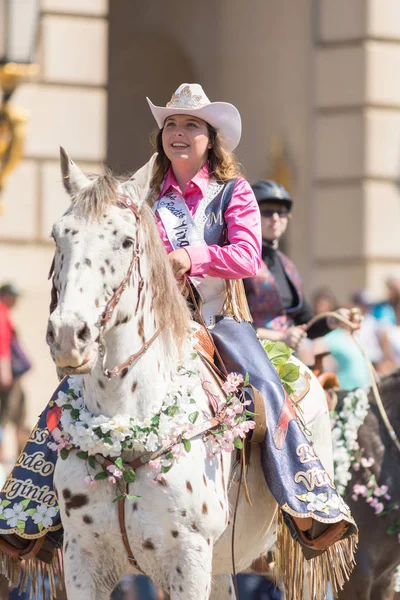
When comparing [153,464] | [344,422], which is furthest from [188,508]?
[344,422]

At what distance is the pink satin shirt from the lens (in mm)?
5684

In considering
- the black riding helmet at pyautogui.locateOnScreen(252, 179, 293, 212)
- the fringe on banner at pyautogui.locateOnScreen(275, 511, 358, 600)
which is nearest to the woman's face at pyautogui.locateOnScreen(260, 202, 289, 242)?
the black riding helmet at pyautogui.locateOnScreen(252, 179, 293, 212)

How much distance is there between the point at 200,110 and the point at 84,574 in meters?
1.98

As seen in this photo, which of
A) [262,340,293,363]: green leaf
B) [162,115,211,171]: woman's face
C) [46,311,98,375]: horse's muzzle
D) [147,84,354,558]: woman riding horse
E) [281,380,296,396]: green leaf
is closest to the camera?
[46,311,98,375]: horse's muzzle

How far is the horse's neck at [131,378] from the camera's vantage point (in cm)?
514

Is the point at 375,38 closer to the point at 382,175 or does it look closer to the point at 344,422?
the point at 382,175

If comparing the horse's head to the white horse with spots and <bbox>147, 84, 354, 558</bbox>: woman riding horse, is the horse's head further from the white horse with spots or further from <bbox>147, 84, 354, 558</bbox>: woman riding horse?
<bbox>147, 84, 354, 558</bbox>: woman riding horse

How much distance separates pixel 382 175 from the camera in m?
14.7

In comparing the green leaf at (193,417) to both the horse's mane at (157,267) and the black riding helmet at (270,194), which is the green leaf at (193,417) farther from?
the black riding helmet at (270,194)

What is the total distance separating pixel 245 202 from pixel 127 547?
62.5 inches

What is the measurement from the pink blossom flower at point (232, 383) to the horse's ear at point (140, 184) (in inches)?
33.2

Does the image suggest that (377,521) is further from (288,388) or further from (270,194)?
(270,194)

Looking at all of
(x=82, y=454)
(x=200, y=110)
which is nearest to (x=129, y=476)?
(x=82, y=454)

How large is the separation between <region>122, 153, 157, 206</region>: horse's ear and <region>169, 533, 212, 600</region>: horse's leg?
48.2 inches
